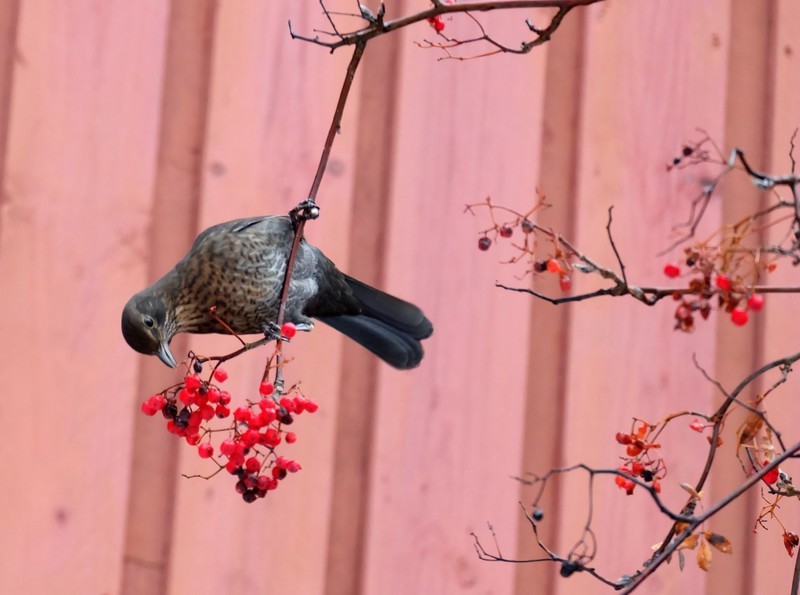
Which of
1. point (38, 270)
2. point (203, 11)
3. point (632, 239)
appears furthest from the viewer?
point (632, 239)

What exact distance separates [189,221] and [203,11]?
1.17 ft

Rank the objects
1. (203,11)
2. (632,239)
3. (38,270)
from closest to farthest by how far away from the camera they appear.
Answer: (38,270)
(203,11)
(632,239)

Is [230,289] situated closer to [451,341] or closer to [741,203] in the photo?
[451,341]

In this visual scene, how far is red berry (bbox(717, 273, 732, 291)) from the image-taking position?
Result: 2.54ft

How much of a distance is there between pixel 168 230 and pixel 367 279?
13.6 inches

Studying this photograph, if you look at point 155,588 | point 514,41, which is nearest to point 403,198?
point 514,41

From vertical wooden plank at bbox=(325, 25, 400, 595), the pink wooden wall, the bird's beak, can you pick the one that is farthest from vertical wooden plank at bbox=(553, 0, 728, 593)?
the bird's beak

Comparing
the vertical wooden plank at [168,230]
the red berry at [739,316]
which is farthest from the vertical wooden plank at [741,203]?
the red berry at [739,316]

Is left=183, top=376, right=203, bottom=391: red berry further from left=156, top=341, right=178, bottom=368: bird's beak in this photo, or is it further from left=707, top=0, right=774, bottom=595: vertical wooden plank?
left=707, top=0, right=774, bottom=595: vertical wooden plank

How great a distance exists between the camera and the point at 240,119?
72.9 inches

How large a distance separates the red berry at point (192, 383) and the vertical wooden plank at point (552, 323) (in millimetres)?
997

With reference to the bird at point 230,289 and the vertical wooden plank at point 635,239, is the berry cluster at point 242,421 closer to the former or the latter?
the bird at point 230,289

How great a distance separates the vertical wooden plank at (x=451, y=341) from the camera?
6.12 ft

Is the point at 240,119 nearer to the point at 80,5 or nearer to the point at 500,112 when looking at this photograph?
the point at 80,5
